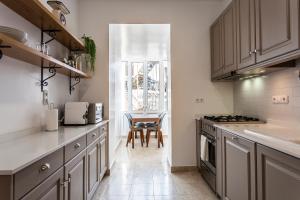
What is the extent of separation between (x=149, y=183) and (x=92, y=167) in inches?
39.2

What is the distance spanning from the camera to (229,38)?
9.00ft

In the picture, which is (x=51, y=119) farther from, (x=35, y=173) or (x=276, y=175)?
(x=276, y=175)

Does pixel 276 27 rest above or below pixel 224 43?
below

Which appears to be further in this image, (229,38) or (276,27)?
(229,38)

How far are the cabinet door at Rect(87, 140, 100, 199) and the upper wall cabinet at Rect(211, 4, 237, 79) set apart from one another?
6.12ft

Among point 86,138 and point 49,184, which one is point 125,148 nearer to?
point 86,138

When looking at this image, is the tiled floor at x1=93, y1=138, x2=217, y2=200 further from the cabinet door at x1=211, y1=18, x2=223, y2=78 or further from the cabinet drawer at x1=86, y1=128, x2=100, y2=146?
the cabinet door at x1=211, y1=18, x2=223, y2=78

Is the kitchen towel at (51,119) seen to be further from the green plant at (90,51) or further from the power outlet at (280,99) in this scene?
the power outlet at (280,99)

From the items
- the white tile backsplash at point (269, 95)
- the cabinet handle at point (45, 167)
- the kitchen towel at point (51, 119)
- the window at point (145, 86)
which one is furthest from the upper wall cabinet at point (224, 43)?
the window at point (145, 86)

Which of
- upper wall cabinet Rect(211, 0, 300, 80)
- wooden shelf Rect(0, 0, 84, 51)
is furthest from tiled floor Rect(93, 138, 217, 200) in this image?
wooden shelf Rect(0, 0, 84, 51)

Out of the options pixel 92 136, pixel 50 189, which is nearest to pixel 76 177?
pixel 50 189

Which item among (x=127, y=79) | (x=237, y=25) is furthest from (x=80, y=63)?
(x=127, y=79)

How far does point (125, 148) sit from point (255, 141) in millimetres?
4210

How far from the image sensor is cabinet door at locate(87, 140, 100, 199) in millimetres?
2325
